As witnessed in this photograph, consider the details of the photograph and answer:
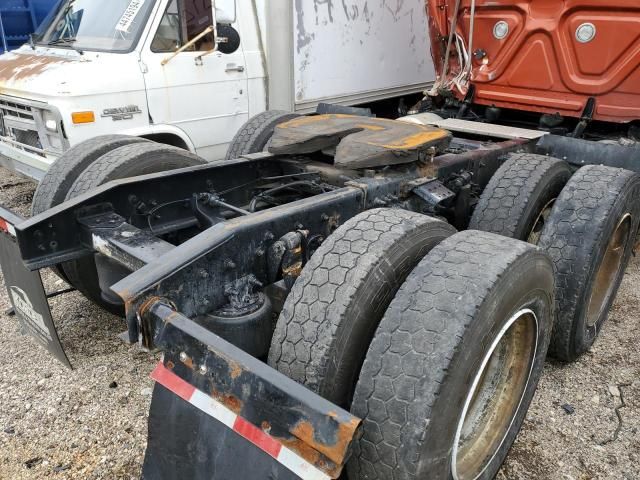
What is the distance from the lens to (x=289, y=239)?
7.30 feet

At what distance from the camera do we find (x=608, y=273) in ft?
11.9

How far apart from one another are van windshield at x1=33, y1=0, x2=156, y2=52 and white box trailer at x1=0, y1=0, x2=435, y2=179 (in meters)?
0.01

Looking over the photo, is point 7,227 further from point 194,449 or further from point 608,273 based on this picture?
point 608,273

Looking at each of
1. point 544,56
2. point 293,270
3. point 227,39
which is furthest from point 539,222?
point 227,39

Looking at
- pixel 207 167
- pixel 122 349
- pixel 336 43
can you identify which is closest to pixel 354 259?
pixel 207 167

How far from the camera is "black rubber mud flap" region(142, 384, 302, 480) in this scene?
62.6 inches

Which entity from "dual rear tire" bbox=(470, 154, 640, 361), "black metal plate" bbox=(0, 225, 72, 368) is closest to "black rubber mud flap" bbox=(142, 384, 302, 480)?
"black metal plate" bbox=(0, 225, 72, 368)

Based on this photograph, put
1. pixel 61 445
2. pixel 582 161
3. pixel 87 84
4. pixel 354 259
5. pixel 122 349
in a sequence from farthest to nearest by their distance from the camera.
Result: pixel 87 84, pixel 582 161, pixel 122 349, pixel 61 445, pixel 354 259

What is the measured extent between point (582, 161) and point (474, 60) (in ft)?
5.40

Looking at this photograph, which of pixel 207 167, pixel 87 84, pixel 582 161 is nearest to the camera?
pixel 207 167

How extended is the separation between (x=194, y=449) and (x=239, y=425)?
31 cm

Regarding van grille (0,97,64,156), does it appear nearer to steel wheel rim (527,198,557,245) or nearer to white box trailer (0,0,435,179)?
white box trailer (0,0,435,179)

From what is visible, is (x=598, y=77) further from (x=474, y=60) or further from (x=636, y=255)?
(x=636, y=255)

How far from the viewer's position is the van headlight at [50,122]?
448 cm
